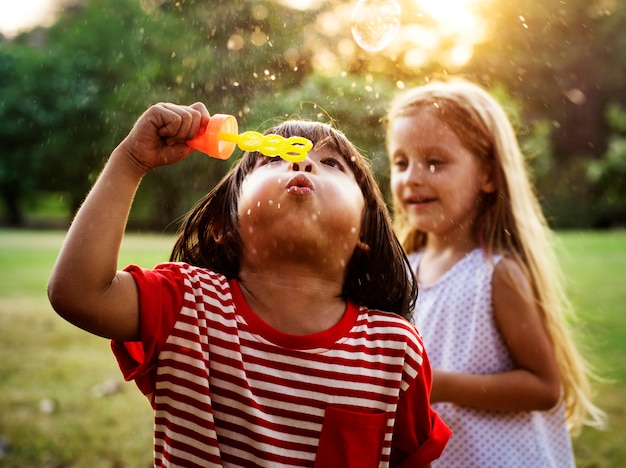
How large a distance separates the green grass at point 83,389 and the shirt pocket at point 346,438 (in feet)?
5.28

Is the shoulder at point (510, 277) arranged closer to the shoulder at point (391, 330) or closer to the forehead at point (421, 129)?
the forehead at point (421, 129)

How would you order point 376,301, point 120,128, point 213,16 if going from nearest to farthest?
point 376,301 → point 213,16 → point 120,128

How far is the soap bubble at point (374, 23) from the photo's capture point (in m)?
2.24

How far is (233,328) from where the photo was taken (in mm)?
1218

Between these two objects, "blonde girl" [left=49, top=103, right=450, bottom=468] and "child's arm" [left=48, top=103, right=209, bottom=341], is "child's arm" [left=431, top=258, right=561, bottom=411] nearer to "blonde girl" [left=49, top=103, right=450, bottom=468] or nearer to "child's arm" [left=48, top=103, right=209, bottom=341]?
"blonde girl" [left=49, top=103, right=450, bottom=468]

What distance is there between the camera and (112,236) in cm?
109

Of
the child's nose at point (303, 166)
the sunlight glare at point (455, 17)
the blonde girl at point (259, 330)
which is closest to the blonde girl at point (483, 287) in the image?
the blonde girl at point (259, 330)

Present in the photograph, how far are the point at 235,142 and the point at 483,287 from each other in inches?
37.7

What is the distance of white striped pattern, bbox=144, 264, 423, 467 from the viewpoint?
118 cm

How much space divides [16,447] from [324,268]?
6.72ft

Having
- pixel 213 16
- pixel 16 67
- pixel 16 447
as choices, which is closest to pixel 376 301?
pixel 16 447

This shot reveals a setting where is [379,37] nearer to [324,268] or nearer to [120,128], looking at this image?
[324,268]

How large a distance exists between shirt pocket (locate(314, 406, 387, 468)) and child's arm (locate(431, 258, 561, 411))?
562mm

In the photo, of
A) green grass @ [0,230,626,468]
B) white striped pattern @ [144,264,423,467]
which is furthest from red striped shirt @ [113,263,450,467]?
green grass @ [0,230,626,468]
